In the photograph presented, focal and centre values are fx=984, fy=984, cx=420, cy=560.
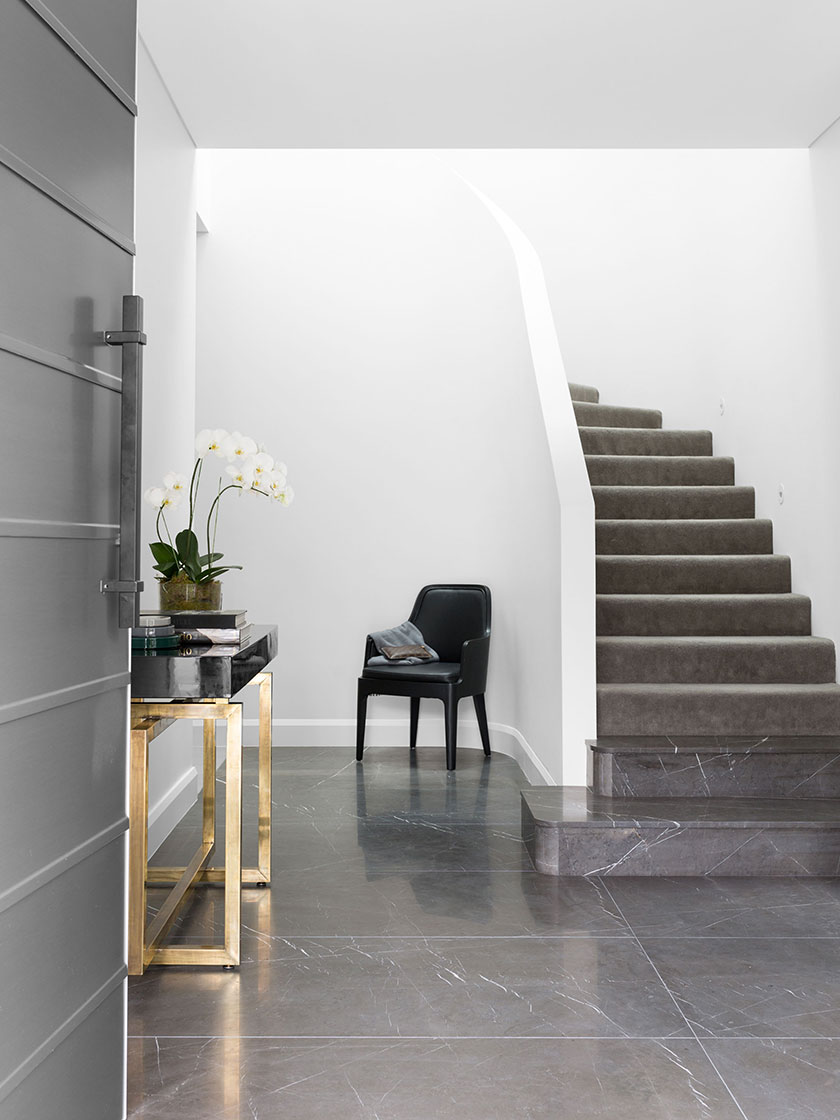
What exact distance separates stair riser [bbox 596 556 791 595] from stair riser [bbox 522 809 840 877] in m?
1.59

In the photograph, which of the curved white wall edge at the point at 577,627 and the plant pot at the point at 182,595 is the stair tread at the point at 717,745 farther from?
the plant pot at the point at 182,595

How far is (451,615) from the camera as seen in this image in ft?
17.5

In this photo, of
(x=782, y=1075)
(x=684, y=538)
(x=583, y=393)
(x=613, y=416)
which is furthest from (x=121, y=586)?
(x=583, y=393)

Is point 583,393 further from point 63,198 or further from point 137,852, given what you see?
point 63,198

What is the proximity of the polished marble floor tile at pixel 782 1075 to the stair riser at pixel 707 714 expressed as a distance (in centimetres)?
168

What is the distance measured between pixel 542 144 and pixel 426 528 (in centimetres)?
224

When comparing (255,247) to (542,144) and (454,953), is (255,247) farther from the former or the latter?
(454,953)

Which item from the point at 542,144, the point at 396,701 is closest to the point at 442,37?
the point at 542,144

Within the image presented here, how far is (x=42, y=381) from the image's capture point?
1.46 meters

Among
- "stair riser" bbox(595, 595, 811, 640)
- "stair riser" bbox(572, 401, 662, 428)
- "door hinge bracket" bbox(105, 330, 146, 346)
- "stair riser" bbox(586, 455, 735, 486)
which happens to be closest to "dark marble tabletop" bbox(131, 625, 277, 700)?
"door hinge bracket" bbox(105, 330, 146, 346)

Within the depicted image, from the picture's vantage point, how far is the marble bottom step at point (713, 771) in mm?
3432

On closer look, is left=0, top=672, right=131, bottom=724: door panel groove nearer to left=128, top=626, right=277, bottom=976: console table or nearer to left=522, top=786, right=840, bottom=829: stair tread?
left=128, top=626, right=277, bottom=976: console table

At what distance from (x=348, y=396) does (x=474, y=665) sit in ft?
5.62

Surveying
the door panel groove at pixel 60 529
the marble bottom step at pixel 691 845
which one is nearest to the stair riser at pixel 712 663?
the marble bottom step at pixel 691 845
